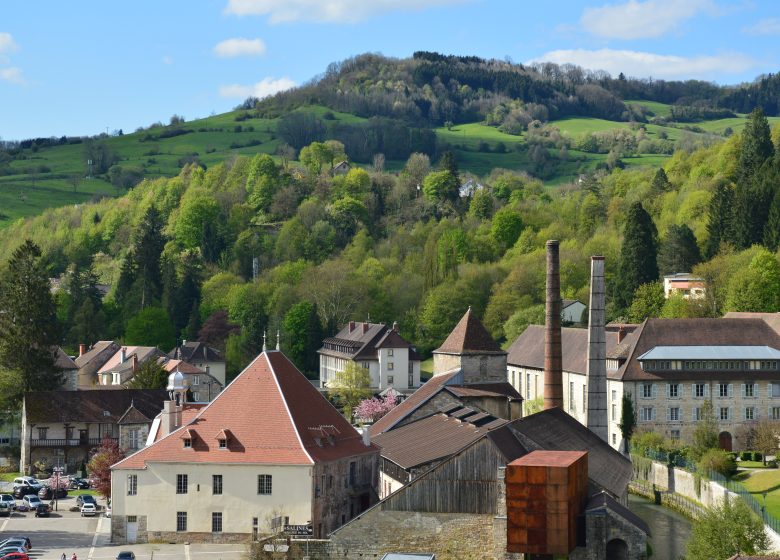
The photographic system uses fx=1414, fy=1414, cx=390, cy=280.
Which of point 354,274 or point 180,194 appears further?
point 180,194

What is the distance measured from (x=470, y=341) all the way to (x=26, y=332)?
89.8 feet

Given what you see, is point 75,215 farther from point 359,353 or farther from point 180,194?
point 359,353

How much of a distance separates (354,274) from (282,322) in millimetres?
15392

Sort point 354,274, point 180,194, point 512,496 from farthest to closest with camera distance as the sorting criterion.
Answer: point 180,194 < point 354,274 < point 512,496

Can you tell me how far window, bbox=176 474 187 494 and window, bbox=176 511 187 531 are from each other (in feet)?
2.58

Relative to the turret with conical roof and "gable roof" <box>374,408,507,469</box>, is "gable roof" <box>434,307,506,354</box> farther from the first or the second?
"gable roof" <box>374,408,507,469</box>

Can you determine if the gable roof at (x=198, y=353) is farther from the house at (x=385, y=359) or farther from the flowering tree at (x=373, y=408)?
the flowering tree at (x=373, y=408)

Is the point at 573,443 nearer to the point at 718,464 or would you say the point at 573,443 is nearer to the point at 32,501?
the point at 718,464

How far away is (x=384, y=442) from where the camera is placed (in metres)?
62.7

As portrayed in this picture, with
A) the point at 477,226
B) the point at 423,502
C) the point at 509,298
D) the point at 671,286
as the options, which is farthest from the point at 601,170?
the point at 423,502

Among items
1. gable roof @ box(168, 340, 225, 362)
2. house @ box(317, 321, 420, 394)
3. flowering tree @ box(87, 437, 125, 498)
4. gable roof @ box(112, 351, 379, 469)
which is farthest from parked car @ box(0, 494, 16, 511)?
gable roof @ box(168, 340, 225, 362)

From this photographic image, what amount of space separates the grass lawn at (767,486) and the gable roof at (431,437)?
455 inches

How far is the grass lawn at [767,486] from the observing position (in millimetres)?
59078

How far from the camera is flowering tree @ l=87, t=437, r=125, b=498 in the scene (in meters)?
66.8
